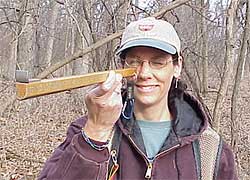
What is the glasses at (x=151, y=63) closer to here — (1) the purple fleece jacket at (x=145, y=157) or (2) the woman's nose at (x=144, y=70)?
(2) the woman's nose at (x=144, y=70)

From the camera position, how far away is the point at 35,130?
8.80 m

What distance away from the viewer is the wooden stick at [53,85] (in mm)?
1467

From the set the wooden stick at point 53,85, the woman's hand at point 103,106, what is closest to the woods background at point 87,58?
the woman's hand at point 103,106

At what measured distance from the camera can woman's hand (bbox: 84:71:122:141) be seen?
5.61 feet

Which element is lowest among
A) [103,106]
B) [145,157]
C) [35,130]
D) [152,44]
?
[35,130]

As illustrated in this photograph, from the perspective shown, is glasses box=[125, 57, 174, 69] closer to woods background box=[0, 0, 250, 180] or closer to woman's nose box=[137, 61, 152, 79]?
woman's nose box=[137, 61, 152, 79]

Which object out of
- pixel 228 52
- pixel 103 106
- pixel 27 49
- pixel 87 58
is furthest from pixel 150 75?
pixel 27 49

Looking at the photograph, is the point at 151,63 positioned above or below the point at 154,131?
above

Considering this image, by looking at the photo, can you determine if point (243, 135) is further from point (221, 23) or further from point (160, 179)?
point (160, 179)

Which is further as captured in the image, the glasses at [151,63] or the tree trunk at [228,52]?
the tree trunk at [228,52]

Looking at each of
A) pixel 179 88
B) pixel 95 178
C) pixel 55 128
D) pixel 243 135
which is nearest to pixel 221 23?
pixel 243 135

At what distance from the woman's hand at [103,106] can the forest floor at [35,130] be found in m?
3.15

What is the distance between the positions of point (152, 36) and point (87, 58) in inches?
242

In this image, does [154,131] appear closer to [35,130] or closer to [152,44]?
[152,44]
